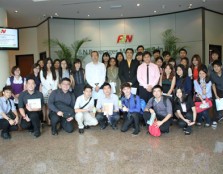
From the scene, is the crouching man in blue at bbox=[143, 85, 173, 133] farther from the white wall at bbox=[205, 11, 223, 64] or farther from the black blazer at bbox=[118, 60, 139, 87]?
the white wall at bbox=[205, 11, 223, 64]

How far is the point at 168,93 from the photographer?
514 centimetres

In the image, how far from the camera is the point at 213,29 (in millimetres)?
9539

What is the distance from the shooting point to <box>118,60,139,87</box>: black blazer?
5492mm

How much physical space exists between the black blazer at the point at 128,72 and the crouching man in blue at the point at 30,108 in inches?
73.1

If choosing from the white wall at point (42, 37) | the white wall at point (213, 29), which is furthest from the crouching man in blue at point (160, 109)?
the white wall at point (42, 37)

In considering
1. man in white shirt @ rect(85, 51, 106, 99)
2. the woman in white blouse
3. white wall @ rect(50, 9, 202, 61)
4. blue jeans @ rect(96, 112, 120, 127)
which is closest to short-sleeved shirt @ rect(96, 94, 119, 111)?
blue jeans @ rect(96, 112, 120, 127)

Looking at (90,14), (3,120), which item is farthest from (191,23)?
(3,120)

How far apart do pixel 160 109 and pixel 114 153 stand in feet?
4.79

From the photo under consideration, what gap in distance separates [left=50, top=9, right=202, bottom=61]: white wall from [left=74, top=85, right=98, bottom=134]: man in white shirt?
18.9 feet

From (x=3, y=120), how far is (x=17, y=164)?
60.4 inches

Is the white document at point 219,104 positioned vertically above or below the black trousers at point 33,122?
above

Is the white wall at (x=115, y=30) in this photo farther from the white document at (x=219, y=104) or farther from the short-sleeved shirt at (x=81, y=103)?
the short-sleeved shirt at (x=81, y=103)

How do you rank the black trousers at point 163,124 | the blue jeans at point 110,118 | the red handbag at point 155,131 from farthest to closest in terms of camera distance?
the blue jeans at point 110,118, the black trousers at point 163,124, the red handbag at point 155,131

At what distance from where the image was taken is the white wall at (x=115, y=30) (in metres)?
9.83
